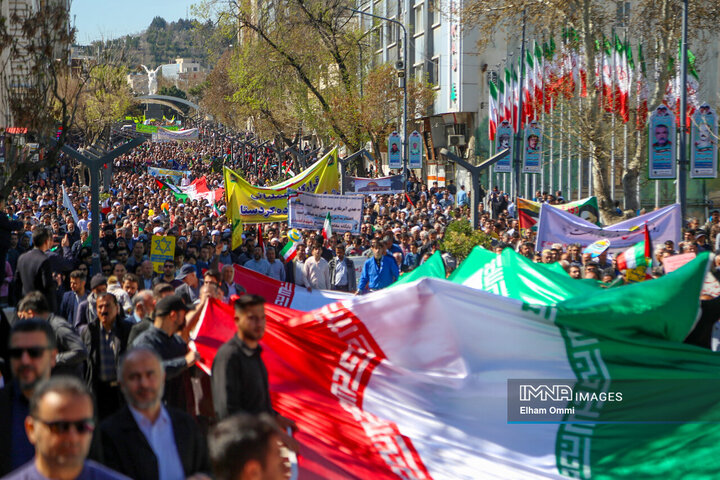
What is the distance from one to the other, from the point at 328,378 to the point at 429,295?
2.94ft

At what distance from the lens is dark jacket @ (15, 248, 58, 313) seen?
9.74 m

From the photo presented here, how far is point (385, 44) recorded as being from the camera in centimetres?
5166

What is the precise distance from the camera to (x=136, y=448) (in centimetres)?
416

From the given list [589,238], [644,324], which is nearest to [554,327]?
[644,324]

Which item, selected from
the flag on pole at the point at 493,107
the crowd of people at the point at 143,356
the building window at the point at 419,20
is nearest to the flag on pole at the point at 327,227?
the crowd of people at the point at 143,356

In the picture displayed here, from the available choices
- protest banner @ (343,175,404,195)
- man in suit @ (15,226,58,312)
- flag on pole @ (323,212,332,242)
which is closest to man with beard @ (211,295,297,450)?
man in suit @ (15,226,58,312)

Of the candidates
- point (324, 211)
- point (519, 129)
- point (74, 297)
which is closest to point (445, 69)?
point (519, 129)

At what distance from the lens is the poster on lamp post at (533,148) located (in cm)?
2662

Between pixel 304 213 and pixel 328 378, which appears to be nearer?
pixel 328 378

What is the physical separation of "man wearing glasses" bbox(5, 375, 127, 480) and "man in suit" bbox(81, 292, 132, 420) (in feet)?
11.3

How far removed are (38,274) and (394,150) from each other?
22589mm

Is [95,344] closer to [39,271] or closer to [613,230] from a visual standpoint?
[39,271]

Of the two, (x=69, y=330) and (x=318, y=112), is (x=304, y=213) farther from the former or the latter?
(x=318, y=112)

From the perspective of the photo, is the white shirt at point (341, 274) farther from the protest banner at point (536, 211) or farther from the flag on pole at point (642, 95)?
the flag on pole at point (642, 95)
